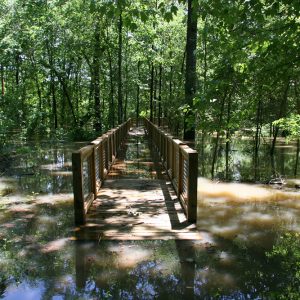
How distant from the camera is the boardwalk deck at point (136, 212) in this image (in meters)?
5.56

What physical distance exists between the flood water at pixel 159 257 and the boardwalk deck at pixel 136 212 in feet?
0.81

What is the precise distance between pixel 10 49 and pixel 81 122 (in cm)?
547

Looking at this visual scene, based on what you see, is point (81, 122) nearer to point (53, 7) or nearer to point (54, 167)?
point (53, 7)

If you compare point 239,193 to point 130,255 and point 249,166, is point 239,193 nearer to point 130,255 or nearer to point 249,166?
point 130,255

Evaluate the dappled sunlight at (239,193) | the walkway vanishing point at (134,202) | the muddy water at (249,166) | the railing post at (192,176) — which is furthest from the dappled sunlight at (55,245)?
the muddy water at (249,166)

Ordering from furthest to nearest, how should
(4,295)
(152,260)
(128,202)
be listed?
(128,202), (152,260), (4,295)

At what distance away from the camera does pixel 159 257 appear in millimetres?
4746

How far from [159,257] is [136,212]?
1.89 metres

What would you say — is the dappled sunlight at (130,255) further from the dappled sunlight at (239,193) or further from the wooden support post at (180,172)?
the dappled sunlight at (239,193)

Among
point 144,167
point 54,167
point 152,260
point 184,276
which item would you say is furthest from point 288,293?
point 54,167

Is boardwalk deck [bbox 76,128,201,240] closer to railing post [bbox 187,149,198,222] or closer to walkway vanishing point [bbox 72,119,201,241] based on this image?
walkway vanishing point [bbox 72,119,201,241]

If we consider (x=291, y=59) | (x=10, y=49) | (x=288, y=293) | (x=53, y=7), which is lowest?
(x=288, y=293)

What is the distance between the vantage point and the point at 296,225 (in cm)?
618

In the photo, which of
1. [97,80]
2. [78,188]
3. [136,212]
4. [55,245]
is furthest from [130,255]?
[97,80]
